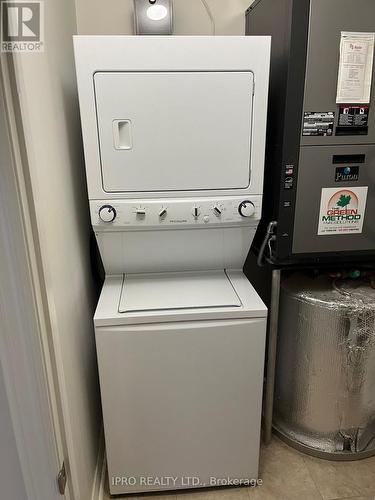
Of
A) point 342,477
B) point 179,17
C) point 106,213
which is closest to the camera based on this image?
point 106,213

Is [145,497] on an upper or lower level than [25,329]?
lower

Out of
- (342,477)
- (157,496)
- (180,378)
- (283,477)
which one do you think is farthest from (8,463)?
(342,477)

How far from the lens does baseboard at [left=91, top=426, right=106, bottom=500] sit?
4.88 ft

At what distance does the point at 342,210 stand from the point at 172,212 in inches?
24.6

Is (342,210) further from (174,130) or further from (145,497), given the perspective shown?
(145,497)

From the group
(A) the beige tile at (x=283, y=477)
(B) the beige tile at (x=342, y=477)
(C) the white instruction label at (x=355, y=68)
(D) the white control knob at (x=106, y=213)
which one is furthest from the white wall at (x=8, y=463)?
(C) the white instruction label at (x=355, y=68)

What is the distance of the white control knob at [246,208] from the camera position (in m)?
1.43

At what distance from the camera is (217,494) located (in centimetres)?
155

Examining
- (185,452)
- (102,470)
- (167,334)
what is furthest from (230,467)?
(167,334)

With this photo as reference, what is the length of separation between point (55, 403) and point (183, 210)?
0.75m

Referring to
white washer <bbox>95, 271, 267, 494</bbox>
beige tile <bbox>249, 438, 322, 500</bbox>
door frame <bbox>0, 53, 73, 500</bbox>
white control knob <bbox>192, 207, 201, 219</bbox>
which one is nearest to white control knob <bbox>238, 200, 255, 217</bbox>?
white control knob <bbox>192, 207, 201, 219</bbox>

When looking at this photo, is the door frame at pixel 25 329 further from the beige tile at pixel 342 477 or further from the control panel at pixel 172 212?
the beige tile at pixel 342 477

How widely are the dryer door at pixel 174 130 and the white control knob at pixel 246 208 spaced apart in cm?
6

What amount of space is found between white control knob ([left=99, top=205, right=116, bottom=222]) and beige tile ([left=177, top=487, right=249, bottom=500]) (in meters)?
1.13
